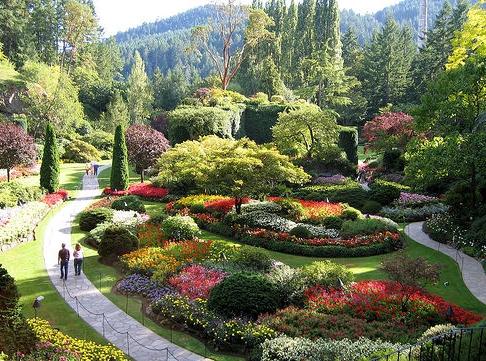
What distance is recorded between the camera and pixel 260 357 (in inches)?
416

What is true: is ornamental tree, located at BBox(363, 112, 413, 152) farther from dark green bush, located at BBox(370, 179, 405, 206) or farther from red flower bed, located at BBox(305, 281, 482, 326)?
red flower bed, located at BBox(305, 281, 482, 326)

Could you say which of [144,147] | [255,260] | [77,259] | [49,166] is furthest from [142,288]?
[144,147]

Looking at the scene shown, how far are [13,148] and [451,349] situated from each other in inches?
1102

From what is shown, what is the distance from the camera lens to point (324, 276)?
1429 cm

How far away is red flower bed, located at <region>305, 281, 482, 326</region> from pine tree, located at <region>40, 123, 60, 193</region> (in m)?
20.6

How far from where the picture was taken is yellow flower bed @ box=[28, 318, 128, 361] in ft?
33.1

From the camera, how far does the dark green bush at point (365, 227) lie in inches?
823

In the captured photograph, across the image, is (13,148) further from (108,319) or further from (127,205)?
(108,319)

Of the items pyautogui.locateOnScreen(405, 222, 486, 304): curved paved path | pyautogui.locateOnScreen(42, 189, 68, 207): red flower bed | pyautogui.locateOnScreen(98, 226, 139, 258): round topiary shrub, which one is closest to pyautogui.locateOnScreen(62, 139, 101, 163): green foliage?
pyautogui.locateOnScreen(42, 189, 68, 207): red flower bed

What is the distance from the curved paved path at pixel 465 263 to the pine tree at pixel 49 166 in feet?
66.4

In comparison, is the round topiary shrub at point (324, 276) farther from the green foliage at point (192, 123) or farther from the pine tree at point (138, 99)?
the pine tree at point (138, 99)

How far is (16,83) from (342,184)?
37.8 m

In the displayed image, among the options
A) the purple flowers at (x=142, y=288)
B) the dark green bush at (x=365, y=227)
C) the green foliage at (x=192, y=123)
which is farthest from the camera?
the green foliage at (x=192, y=123)

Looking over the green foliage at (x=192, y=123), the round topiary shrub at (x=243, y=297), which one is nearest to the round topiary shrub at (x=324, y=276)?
the round topiary shrub at (x=243, y=297)
